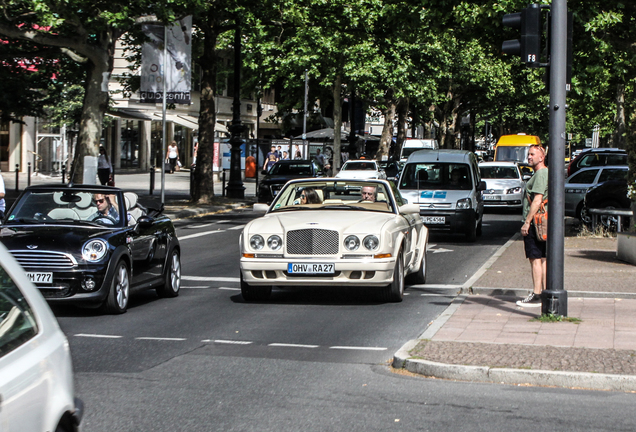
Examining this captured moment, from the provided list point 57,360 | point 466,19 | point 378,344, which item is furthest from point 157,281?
point 466,19

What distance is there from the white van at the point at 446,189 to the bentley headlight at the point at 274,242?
937 centimetres

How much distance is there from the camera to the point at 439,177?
21203mm

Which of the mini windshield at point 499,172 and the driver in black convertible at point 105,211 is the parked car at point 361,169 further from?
the driver in black convertible at point 105,211

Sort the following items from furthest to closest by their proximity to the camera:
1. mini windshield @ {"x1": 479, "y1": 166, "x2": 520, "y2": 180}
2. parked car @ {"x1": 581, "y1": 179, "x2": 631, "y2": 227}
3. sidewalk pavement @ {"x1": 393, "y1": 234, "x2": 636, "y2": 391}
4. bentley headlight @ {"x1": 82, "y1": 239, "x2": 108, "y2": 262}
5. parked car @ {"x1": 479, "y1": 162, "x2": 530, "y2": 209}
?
mini windshield @ {"x1": 479, "y1": 166, "x2": 520, "y2": 180}, parked car @ {"x1": 479, "y1": 162, "x2": 530, "y2": 209}, parked car @ {"x1": 581, "y1": 179, "x2": 631, "y2": 227}, bentley headlight @ {"x1": 82, "y1": 239, "x2": 108, "y2": 262}, sidewalk pavement @ {"x1": 393, "y1": 234, "x2": 636, "y2": 391}

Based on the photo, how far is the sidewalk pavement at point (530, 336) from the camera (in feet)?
23.1

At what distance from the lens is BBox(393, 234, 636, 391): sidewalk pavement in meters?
7.04

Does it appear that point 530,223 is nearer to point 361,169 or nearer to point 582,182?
point 582,182

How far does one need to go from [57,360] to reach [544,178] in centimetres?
787

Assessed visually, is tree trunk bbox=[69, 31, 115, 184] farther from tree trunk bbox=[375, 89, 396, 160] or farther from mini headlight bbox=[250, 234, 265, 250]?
tree trunk bbox=[375, 89, 396, 160]

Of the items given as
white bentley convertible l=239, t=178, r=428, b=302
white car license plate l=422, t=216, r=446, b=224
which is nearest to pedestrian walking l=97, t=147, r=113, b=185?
white car license plate l=422, t=216, r=446, b=224

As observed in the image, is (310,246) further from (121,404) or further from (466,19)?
(466,19)

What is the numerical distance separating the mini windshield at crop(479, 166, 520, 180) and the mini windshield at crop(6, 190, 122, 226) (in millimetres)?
21462

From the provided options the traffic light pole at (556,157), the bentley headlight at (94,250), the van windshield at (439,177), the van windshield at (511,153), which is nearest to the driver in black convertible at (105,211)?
the bentley headlight at (94,250)

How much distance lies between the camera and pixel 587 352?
7773 mm
